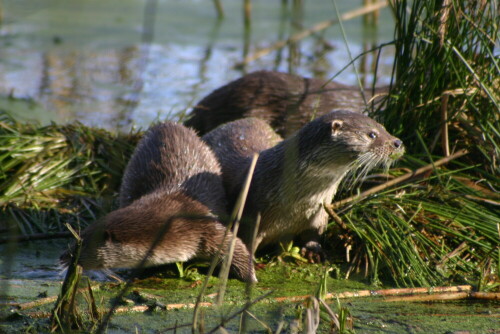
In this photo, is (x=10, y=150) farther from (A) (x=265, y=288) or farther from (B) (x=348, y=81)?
(B) (x=348, y=81)

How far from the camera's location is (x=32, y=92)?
20.1 feet

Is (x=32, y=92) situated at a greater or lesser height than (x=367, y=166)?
lesser

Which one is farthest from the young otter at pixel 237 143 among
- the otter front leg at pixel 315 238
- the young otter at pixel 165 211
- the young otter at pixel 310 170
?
the otter front leg at pixel 315 238

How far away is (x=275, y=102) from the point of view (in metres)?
4.57

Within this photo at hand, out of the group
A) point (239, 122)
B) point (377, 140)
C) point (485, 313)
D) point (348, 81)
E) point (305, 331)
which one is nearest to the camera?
point (305, 331)

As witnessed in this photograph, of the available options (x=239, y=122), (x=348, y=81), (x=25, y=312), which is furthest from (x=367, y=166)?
(x=348, y=81)

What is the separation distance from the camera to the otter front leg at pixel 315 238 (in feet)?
10.4

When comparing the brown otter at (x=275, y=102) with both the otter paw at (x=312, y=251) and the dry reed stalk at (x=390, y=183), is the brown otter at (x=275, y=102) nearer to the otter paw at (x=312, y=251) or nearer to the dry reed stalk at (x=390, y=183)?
the dry reed stalk at (x=390, y=183)

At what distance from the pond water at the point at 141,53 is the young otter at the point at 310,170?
5.25 ft

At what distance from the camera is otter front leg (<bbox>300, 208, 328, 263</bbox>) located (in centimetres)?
318

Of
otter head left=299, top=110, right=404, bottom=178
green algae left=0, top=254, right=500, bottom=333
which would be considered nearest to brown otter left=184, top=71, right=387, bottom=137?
otter head left=299, top=110, right=404, bottom=178

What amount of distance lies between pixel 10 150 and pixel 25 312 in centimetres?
157

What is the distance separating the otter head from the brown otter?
4.47 ft

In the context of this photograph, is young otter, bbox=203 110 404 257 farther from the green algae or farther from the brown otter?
the brown otter
